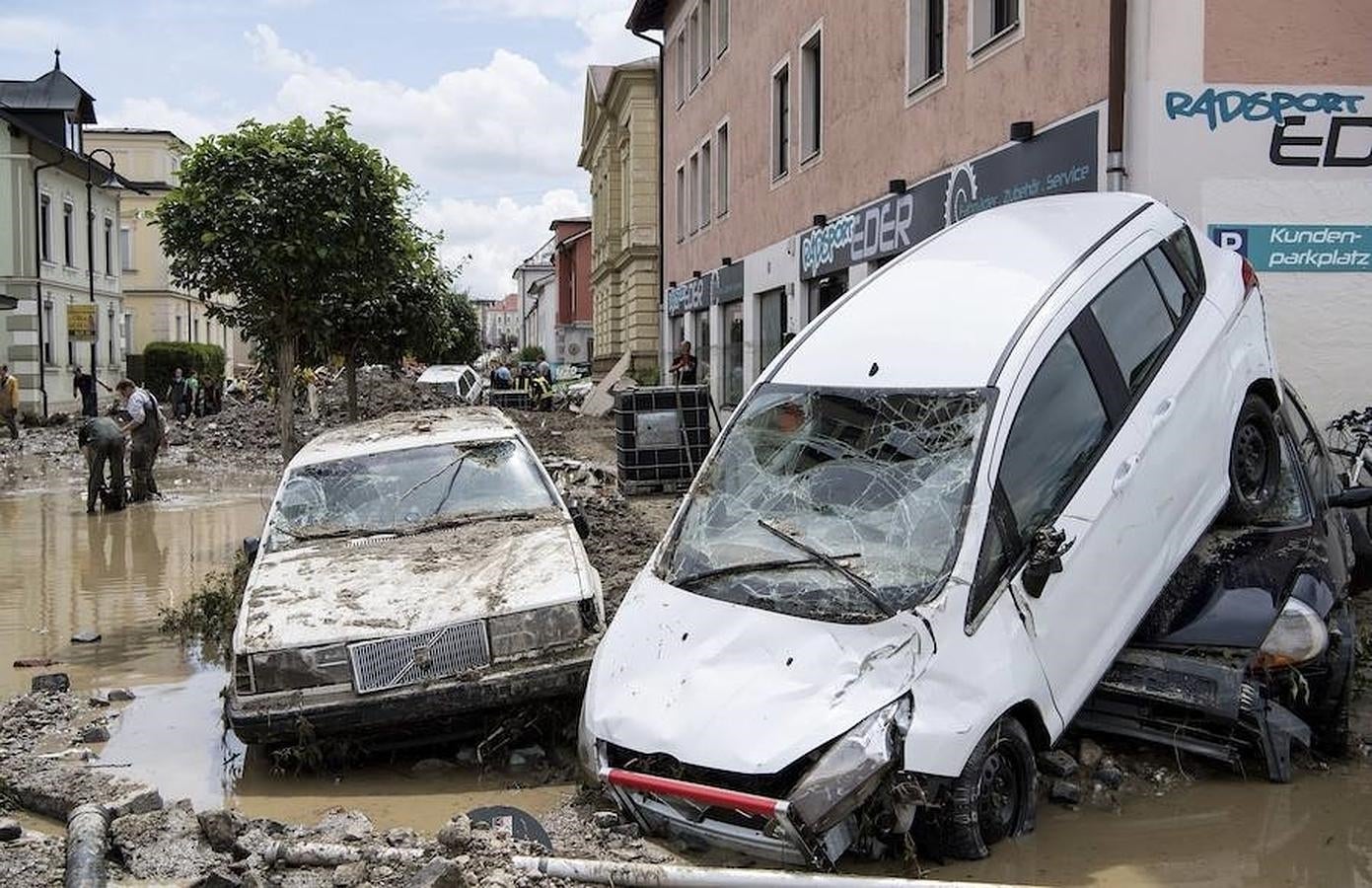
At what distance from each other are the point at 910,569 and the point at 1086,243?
2.32 meters

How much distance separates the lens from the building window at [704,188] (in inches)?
1075

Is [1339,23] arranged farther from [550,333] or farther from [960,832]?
[550,333]

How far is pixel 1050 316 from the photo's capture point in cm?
596

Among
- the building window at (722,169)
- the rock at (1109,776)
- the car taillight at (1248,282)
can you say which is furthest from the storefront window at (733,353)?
the rock at (1109,776)

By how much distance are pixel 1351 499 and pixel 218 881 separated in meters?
6.20

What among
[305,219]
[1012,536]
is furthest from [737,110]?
[1012,536]

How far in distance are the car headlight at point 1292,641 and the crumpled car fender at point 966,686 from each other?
4.67 ft

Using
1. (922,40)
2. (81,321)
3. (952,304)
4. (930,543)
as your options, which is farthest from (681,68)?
(930,543)

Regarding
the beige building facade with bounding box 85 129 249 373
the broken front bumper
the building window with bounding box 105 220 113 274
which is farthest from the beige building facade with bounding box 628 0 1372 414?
the beige building facade with bounding box 85 129 249 373

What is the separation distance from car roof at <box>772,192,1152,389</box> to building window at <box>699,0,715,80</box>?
20380mm

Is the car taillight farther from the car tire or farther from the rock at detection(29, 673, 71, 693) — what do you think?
the rock at detection(29, 673, 71, 693)

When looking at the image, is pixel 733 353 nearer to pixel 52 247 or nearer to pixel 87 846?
pixel 87 846

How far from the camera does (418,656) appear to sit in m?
6.36

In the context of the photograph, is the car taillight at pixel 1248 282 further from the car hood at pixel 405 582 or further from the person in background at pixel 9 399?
the person in background at pixel 9 399
